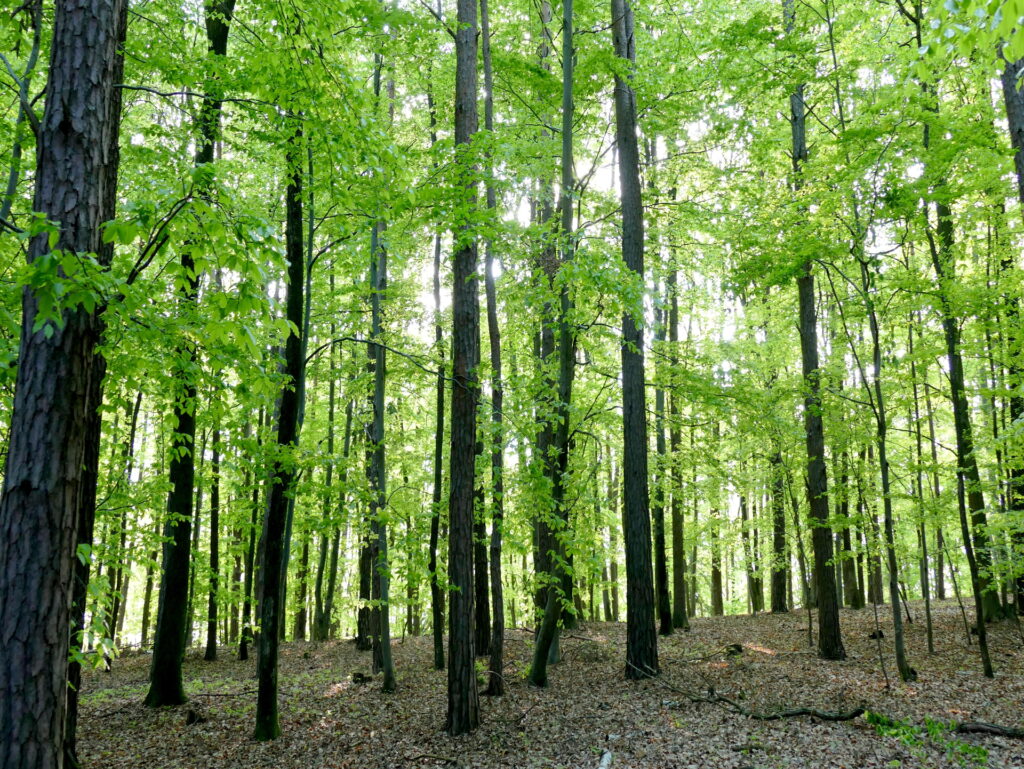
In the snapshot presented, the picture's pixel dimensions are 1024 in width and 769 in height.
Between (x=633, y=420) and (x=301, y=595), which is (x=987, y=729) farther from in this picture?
(x=301, y=595)

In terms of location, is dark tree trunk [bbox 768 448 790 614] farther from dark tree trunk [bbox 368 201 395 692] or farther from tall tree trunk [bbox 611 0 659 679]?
dark tree trunk [bbox 368 201 395 692]

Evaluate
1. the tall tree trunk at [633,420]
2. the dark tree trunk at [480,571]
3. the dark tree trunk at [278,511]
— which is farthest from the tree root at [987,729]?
the dark tree trunk at [278,511]

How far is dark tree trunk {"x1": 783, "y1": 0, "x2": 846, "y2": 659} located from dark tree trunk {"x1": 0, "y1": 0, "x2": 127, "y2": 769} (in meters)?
9.82

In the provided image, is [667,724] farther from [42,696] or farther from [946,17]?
[946,17]

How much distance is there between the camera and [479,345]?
9.89 meters

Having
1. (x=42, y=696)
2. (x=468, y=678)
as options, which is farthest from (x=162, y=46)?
(x=468, y=678)

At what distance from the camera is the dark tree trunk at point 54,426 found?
2988 millimetres

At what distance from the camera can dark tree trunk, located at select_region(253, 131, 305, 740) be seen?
7473mm

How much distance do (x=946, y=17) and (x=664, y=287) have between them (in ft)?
36.2

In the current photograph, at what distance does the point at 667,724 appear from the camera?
745 centimetres

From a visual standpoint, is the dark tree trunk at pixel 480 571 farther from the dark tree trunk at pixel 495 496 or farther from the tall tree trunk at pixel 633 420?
Result: the tall tree trunk at pixel 633 420

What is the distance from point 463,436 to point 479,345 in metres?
2.57

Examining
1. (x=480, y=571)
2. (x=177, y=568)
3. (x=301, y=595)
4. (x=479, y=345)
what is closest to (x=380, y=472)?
(x=480, y=571)

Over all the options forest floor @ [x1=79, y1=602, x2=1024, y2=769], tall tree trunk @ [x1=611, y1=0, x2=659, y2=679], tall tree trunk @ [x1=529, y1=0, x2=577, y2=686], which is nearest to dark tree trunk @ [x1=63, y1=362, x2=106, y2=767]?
forest floor @ [x1=79, y1=602, x2=1024, y2=769]
